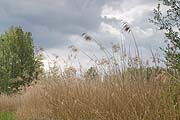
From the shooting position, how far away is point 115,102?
658cm

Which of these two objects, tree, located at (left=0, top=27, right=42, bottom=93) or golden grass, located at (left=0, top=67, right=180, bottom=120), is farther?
tree, located at (left=0, top=27, right=42, bottom=93)

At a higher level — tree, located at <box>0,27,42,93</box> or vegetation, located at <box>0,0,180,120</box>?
tree, located at <box>0,27,42,93</box>

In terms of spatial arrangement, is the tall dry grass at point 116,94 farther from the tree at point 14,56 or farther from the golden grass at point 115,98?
the tree at point 14,56

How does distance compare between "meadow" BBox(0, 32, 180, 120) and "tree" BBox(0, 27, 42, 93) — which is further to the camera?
"tree" BBox(0, 27, 42, 93)

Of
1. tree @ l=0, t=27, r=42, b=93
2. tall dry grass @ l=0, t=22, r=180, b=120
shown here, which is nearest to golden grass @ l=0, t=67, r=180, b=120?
tall dry grass @ l=0, t=22, r=180, b=120

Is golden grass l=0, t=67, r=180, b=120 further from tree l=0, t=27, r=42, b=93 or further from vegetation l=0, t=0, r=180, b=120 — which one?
tree l=0, t=27, r=42, b=93

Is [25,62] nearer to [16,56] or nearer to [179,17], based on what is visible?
[16,56]

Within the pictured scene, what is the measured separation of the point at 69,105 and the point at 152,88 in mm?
3337

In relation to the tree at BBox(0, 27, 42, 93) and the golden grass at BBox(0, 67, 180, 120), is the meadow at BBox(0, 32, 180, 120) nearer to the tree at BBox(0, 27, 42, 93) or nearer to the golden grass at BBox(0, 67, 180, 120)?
the golden grass at BBox(0, 67, 180, 120)

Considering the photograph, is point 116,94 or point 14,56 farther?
point 14,56

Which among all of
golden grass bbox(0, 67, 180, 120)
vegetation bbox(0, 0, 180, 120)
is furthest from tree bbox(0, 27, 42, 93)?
golden grass bbox(0, 67, 180, 120)

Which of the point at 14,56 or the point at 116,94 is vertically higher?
the point at 14,56

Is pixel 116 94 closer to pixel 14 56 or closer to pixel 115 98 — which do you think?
pixel 115 98

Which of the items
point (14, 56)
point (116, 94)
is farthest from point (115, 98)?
point (14, 56)
